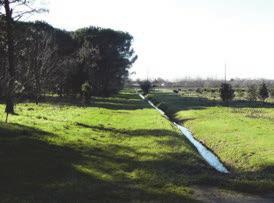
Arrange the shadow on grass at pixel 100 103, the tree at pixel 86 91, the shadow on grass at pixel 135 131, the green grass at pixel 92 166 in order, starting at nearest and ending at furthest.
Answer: the green grass at pixel 92 166 → the shadow on grass at pixel 135 131 → the tree at pixel 86 91 → the shadow on grass at pixel 100 103

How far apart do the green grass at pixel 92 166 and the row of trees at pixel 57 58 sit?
702 centimetres

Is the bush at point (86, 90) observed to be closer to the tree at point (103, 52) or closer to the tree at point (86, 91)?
the tree at point (86, 91)

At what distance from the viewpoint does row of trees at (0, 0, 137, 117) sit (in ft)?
155

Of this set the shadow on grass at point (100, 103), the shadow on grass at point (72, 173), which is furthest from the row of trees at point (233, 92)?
the shadow on grass at point (72, 173)

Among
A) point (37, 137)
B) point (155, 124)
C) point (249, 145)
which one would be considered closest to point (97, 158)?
point (37, 137)

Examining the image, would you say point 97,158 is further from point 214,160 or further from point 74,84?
point 74,84

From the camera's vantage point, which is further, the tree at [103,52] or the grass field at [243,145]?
the tree at [103,52]

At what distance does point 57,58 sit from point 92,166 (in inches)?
2660

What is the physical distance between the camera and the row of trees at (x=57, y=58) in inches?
1859

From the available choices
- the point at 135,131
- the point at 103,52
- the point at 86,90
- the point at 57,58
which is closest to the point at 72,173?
the point at 135,131

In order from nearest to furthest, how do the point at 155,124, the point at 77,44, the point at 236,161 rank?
the point at 236,161, the point at 155,124, the point at 77,44

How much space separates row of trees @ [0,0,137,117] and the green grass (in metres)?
7.02

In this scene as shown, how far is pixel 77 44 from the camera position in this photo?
108875 mm

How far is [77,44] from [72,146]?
81373 millimetres
